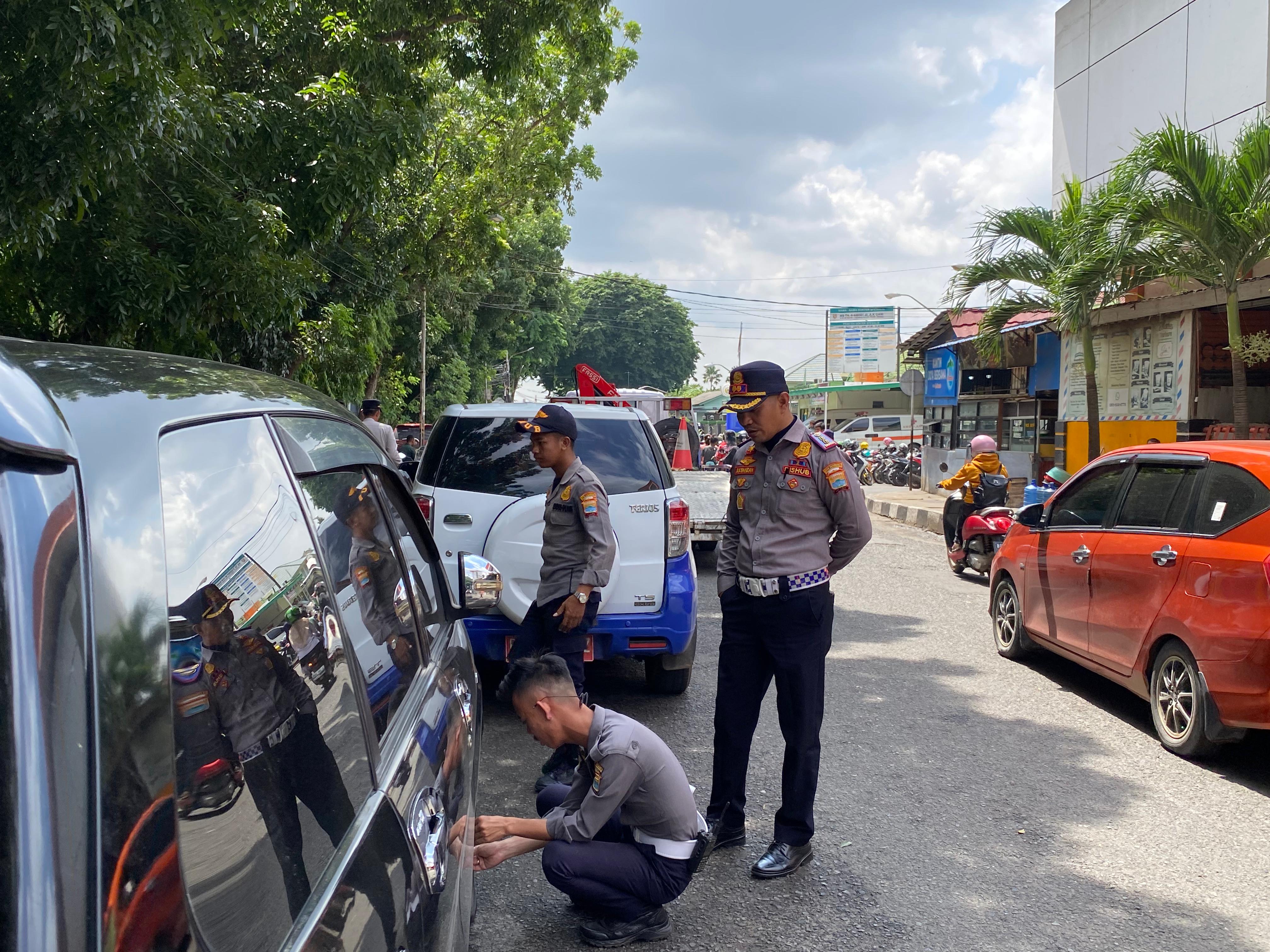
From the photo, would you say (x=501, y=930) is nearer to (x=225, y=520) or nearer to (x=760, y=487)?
(x=760, y=487)

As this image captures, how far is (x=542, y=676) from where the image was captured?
3.25 meters

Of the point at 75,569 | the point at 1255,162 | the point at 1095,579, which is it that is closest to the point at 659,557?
the point at 1095,579

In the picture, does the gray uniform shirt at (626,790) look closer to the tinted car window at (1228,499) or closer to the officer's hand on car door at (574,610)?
the officer's hand on car door at (574,610)

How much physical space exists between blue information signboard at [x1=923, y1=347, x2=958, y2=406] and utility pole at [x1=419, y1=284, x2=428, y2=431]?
12610 millimetres

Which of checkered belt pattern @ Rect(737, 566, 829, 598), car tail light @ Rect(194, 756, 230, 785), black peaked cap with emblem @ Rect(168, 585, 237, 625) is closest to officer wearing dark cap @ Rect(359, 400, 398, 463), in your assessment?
checkered belt pattern @ Rect(737, 566, 829, 598)

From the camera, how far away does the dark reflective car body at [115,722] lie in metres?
0.90

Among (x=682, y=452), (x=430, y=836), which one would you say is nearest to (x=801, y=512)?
(x=430, y=836)

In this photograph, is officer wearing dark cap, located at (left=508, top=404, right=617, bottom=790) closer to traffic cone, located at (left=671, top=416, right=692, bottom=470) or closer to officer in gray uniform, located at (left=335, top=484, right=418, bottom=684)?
officer in gray uniform, located at (left=335, top=484, right=418, bottom=684)

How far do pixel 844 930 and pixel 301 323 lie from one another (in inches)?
353

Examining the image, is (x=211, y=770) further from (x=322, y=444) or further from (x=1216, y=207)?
(x=1216, y=207)

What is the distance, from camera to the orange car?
4746 millimetres

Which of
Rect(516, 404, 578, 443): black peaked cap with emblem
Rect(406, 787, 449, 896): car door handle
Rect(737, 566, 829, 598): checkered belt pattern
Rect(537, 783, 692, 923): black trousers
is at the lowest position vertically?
Rect(537, 783, 692, 923): black trousers

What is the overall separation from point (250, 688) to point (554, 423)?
3.49 meters

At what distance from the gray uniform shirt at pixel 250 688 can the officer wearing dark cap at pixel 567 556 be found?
10.8 ft
